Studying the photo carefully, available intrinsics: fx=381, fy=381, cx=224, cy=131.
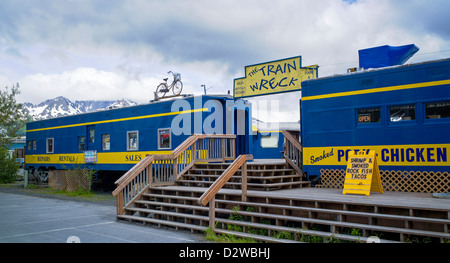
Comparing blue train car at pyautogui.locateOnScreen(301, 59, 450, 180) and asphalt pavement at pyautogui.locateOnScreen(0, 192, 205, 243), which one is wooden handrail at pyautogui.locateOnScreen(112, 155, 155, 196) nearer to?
asphalt pavement at pyautogui.locateOnScreen(0, 192, 205, 243)

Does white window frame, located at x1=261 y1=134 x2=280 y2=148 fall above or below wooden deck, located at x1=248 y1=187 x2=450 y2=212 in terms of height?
above

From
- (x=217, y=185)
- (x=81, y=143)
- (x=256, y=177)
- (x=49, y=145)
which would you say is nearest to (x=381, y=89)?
(x=256, y=177)

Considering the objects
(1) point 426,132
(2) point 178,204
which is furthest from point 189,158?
(1) point 426,132

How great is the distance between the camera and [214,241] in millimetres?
6863

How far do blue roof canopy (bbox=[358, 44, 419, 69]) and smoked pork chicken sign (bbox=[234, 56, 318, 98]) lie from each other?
1321mm

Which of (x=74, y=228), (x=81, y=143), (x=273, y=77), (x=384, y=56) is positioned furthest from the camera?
(x=81, y=143)

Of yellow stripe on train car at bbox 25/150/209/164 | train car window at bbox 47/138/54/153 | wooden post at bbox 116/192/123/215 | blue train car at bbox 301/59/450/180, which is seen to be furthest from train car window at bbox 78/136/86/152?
blue train car at bbox 301/59/450/180

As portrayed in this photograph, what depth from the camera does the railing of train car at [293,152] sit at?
998cm

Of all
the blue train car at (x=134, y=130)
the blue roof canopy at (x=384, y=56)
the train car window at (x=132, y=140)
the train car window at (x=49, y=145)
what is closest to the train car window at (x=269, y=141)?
the blue train car at (x=134, y=130)

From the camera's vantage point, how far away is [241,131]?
13.1 m

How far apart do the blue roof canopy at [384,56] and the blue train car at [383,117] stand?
0.98m

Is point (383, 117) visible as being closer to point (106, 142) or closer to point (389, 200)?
point (389, 200)

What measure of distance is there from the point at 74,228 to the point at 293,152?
5.66 meters

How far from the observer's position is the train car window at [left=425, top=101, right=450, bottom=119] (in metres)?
7.98
